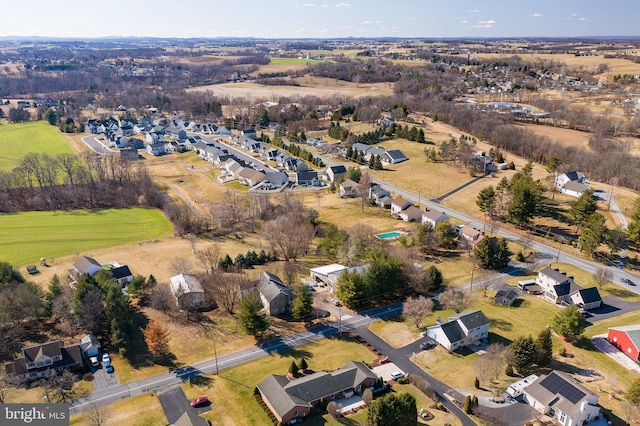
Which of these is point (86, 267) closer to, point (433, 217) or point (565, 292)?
point (433, 217)

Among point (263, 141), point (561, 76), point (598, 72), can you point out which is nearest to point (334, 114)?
point (263, 141)

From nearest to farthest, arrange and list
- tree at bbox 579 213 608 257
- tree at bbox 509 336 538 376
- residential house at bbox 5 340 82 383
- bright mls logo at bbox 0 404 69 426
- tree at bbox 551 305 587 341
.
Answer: bright mls logo at bbox 0 404 69 426 → tree at bbox 509 336 538 376 → residential house at bbox 5 340 82 383 → tree at bbox 551 305 587 341 → tree at bbox 579 213 608 257

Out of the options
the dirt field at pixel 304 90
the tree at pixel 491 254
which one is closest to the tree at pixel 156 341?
the tree at pixel 491 254

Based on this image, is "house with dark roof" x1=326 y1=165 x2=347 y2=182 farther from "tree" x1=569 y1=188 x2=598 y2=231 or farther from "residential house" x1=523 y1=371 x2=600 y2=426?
"residential house" x1=523 y1=371 x2=600 y2=426

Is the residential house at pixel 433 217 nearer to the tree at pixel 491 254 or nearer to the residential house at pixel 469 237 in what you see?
the residential house at pixel 469 237

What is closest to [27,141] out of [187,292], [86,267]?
[86,267]

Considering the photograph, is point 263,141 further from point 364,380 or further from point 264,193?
point 364,380

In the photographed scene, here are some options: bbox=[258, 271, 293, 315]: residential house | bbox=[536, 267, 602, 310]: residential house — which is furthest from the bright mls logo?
bbox=[536, 267, 602, 310]: residential house
